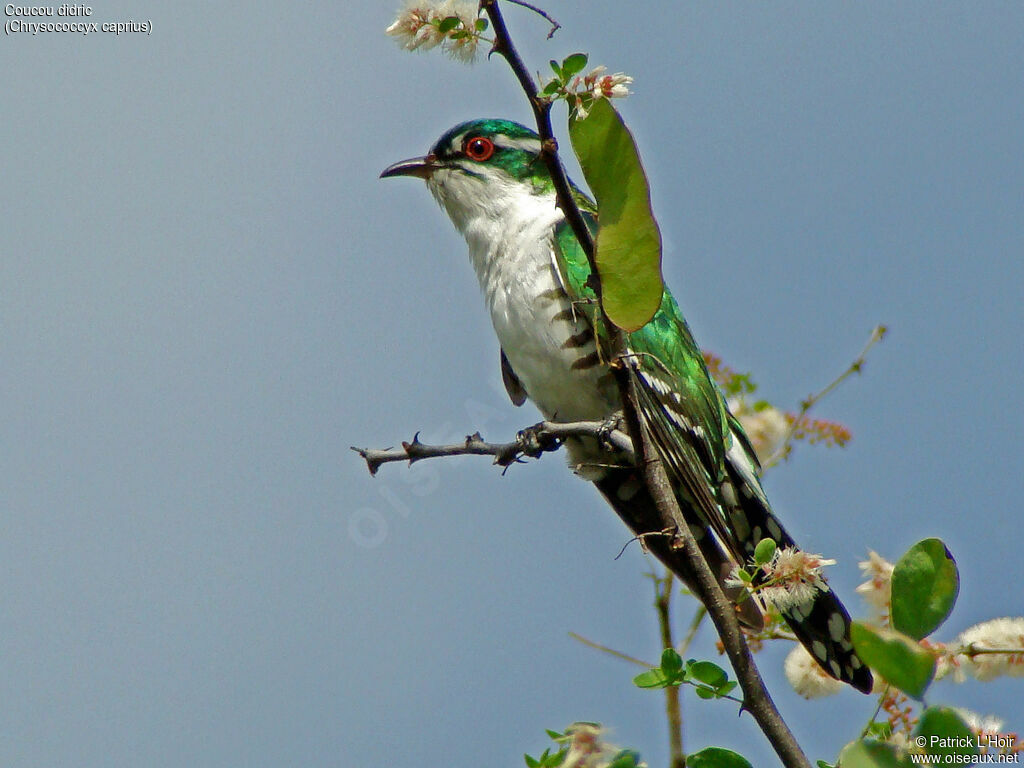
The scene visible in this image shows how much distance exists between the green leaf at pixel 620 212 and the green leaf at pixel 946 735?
871 mm

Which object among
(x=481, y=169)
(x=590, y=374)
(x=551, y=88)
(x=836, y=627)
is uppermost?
(x=481, y=169)

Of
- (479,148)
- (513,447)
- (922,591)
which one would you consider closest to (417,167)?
(479,148)

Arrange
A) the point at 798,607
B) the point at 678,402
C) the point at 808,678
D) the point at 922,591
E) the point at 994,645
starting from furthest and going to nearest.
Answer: the point at 678,402 < the point at 808,678 < the point at 798,607 < the point at 994,645 < the point at 922,591

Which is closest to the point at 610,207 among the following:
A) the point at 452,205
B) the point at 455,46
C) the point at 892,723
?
the point at 455,46

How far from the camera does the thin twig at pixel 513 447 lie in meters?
2.70

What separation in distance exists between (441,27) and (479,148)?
245cm

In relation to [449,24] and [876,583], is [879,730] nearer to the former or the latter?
[876,583]

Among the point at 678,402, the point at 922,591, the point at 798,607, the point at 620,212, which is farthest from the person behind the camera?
the point at 678,402

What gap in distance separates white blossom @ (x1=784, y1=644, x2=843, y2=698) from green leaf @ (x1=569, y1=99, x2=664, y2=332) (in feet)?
6.04

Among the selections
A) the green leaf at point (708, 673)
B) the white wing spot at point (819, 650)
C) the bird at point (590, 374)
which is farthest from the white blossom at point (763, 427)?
the green leaf at point (708, 673)

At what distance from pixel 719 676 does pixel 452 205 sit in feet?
8.97

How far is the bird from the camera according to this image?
368 centimetres

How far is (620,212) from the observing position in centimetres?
199

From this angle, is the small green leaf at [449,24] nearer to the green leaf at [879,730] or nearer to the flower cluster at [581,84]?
the flower cluster at [581,84]
